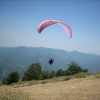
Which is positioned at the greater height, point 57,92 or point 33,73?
point 33,73

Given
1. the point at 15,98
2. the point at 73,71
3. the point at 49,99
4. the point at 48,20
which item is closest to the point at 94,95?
the point at 49,99

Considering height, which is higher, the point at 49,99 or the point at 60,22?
the point at 60,22

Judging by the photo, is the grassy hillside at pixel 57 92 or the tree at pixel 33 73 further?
the tree at pixel 33 73

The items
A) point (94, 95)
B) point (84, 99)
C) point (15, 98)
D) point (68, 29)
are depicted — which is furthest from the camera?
point (68, 29)

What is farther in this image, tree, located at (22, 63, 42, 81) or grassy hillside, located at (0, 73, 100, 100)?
tree, located at (22, 63, 42, 81)

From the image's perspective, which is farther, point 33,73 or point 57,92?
point 33,73

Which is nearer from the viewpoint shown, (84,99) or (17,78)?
(84,99)

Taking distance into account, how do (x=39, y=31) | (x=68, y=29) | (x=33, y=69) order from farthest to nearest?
(x=33, y=69), (x=68, y=29), (x=39, y=31)

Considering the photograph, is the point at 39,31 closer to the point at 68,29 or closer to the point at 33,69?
the point at 68,29

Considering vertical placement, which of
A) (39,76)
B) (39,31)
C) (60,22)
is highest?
(60,22)

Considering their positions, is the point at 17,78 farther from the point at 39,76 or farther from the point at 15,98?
the point at 15,98
